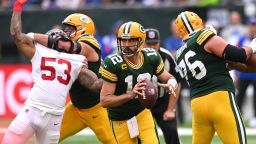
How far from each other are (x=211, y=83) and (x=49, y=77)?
1574 mm

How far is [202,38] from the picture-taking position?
23.5 feet

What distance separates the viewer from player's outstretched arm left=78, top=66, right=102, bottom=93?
7344 mm

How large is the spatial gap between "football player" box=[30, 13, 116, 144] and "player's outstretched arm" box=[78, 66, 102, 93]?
77 centimetres

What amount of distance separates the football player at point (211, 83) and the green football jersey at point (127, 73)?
31 cm

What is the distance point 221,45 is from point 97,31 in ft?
28.8

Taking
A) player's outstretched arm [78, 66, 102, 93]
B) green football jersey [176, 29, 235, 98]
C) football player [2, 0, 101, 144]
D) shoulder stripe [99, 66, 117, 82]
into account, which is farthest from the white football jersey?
green football jersey [176, 29, 235, 98]

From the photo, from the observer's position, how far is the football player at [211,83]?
23.2 ft

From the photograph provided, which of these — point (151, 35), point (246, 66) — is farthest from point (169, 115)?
point (246, 66)

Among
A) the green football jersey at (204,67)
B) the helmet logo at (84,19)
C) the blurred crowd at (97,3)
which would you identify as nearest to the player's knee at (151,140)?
the green football jersey at (204,67)

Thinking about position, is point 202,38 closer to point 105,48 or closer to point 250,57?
point 250,57

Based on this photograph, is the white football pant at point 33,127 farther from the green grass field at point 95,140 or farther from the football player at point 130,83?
the green grass field at point 95,140

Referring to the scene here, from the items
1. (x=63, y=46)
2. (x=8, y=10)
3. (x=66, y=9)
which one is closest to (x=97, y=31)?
(x=66, y=9)

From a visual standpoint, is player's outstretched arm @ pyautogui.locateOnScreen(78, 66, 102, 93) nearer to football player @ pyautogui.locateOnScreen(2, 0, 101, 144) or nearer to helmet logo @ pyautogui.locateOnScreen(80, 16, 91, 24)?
football player @ pyautogui.locateOnScreen(2, 0, 101, 144)

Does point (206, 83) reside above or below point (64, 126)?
above
